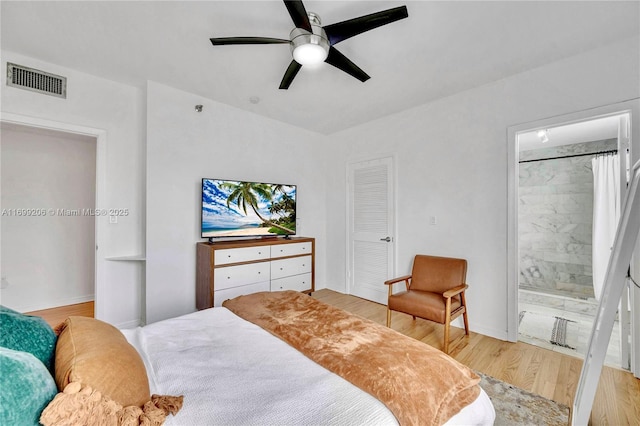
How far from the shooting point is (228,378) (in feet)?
3.60

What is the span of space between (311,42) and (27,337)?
1948mm

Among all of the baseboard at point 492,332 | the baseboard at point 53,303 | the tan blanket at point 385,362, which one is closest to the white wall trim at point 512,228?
the baseboard at point 492,332

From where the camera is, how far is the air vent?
234cm

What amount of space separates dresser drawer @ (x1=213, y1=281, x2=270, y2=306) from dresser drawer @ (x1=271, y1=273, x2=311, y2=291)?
0.44 feet

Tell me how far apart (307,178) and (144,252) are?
2.46 m

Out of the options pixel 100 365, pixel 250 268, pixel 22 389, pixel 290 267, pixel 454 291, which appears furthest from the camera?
pixel 290 267

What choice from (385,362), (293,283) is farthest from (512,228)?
(293,283)

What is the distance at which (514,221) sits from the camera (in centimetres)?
265

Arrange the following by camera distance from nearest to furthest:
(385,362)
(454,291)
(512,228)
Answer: (385,362), (454,291), (512,228)

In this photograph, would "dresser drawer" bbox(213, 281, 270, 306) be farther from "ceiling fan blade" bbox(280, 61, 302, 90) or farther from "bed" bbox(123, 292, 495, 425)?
"ceiling fan blade" bbox(280, 61, 302, 90)

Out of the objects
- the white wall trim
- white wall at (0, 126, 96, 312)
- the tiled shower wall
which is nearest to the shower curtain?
the tiled shower wall

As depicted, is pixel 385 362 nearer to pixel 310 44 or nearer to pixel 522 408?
pixel 522 408

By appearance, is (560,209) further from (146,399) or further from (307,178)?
(146,399)

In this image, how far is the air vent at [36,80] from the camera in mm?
2336
